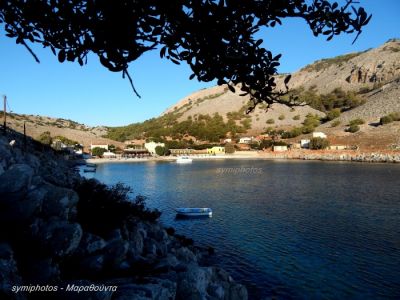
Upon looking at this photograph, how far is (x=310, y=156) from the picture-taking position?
11825 centimetres

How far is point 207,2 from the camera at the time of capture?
4.14 meters

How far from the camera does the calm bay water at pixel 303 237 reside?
16.7 metres

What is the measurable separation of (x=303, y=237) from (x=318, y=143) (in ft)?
329

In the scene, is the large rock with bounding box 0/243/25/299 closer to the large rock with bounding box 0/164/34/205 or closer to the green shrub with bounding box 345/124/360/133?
the large rock with bounding box 0/164/34/205

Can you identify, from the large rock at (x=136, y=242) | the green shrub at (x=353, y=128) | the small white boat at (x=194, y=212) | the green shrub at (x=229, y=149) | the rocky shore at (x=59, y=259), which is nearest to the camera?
the rocky shore at (x=59, y=259)

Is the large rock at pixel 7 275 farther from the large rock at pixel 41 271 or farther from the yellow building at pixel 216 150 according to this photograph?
the yellow building at pixel 216 150

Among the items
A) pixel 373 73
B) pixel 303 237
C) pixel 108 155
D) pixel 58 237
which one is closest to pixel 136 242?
pixel 58 237

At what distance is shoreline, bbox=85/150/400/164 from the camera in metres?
97.9

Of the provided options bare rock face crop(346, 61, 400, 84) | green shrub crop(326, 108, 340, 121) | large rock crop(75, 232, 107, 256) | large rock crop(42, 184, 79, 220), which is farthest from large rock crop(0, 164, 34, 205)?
bare rock face crop(346, 61, 400, 84)

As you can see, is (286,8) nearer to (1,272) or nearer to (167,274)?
(1,272)

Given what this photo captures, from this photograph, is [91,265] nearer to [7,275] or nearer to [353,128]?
[7,275]

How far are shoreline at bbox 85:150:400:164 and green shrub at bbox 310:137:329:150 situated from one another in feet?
6.72

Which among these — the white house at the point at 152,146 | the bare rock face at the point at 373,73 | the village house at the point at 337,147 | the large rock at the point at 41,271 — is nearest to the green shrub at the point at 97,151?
the white house at the point at 152,146

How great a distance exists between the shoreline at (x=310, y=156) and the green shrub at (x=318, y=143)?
6.72 ft
